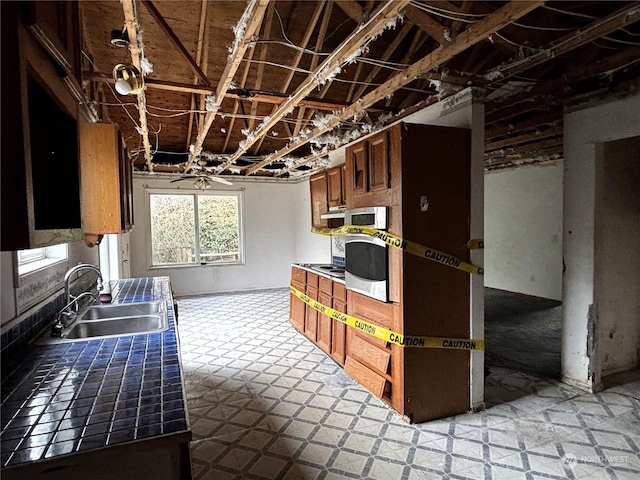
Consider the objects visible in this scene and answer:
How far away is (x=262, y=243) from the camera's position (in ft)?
28.1

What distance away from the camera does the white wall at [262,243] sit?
25.2 feet

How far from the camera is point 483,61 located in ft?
11.0

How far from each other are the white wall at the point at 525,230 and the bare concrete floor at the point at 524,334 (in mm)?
493

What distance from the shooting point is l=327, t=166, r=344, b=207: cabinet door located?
460 centimetres

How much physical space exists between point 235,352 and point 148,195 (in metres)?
4.65

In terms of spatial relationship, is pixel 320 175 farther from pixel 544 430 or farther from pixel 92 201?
pixel 544 430

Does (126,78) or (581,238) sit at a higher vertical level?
(126,78)

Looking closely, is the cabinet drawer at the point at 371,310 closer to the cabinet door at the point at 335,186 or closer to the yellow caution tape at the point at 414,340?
the yellow caution tape at the point at 414,340

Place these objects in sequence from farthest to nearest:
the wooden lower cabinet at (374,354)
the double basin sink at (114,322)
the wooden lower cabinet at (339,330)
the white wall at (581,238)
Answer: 1. the wooden lower cabinet at (339,330)
2. the white wall at (581,238)
3. the wooden lower cabinet at (374,354)
4. the double basin sink at (114,322)

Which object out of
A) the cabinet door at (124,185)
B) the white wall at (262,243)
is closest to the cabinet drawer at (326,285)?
the cabinet door at (124,185)

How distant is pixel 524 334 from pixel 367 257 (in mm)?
3154

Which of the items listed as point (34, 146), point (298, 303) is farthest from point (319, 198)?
point (34, 146)

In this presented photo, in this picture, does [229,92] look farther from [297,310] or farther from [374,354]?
[297,310]

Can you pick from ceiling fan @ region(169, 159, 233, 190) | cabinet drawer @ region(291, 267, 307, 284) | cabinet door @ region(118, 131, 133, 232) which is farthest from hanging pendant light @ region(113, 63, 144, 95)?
ceiling fan @ region(169, 159, 233, 190)
